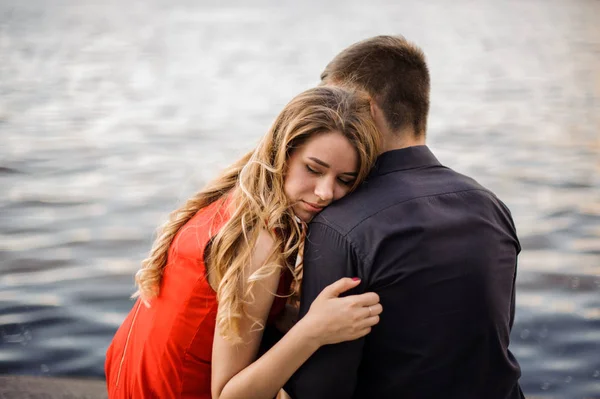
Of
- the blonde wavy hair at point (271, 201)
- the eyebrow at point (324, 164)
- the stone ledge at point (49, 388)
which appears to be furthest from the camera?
the stone ledge at point (49, 388)

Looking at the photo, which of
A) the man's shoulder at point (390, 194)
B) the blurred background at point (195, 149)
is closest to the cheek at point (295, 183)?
the man's shoulder at point (390, 194)

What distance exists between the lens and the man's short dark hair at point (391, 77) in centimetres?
228

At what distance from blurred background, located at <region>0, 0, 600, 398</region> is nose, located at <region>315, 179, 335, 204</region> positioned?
2.50ft

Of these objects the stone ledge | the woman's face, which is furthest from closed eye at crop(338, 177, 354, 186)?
A: the stone ledge

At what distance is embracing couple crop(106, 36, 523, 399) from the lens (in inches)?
76.1

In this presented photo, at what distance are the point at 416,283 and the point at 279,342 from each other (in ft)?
1.25

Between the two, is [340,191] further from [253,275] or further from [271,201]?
[253,275]

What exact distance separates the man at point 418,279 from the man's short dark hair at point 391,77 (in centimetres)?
17

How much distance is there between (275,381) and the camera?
1.97 m

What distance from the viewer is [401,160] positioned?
2133 millimetres

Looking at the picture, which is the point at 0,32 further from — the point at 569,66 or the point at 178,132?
the point at 569,66

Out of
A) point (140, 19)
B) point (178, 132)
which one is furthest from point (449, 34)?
point (178, 132)

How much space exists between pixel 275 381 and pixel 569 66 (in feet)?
56.6

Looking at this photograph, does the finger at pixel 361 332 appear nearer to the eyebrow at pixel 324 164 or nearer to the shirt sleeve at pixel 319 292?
the shirt sleeve at pixel 319 292
